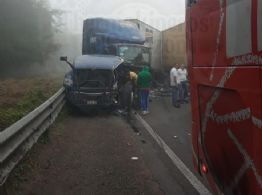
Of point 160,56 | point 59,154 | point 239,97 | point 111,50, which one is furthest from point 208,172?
point 160,56

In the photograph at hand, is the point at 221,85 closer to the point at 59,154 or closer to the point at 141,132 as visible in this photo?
the point at 59,154

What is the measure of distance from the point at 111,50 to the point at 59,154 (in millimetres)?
15753

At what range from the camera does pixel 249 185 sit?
11.2ft

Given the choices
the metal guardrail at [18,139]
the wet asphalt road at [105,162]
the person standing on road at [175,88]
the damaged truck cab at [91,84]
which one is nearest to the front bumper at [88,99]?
the damaged truck cab at [91,84]

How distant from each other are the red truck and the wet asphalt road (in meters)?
2.21

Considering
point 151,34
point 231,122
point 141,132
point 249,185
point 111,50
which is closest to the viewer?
point 249,185

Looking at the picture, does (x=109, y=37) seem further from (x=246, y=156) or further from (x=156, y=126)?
(x=246, y=156)

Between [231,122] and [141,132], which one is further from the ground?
[231,122]

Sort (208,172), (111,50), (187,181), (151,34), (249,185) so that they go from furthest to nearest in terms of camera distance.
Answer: (151,34)
(111,50)
(187,181)
(208,172)
(249,185)

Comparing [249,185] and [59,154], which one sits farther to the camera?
[59,154]

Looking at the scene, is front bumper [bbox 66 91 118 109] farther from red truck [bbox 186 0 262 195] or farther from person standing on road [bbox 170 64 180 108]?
red truck [bbox 186 0 262 195]

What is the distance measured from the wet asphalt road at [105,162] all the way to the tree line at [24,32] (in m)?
24.9

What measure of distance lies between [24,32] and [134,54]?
18378 mm

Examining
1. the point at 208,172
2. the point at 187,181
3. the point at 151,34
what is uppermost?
the point at 151,34
